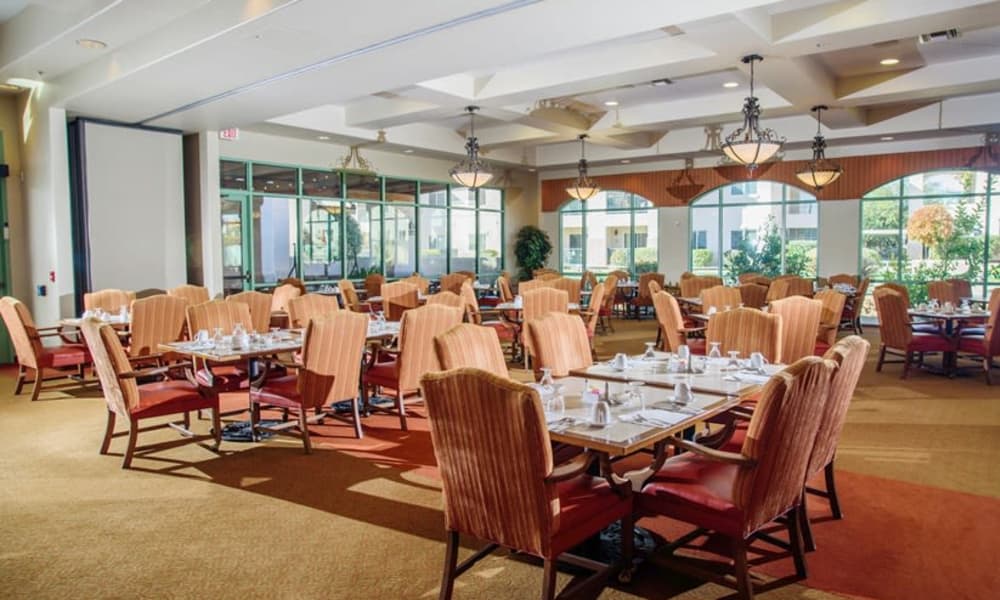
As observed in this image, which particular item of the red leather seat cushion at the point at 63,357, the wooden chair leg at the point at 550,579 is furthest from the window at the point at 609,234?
the wooden chair leg at the point at 550,579

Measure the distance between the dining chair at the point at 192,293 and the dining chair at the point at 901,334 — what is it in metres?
8.00

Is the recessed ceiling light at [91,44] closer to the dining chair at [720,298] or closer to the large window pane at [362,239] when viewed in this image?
the large window pane at [362,239]

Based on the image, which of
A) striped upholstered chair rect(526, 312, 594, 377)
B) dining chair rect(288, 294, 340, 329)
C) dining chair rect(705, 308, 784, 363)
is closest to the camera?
striped upholstered chair rect(526, 312, 594, 377)

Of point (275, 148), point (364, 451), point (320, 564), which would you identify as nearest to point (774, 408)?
point (320, 564)

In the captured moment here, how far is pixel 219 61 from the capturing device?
245 inches

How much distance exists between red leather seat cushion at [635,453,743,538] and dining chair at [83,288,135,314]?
22.6ft

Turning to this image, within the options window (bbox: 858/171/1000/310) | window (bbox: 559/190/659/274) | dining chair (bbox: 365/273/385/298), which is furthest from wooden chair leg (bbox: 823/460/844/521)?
window (bbox: 559/190/659/274)

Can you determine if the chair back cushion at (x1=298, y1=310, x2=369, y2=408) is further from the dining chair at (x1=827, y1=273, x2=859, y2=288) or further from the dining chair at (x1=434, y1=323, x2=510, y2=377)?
the dining chair at (x1=827, y1=273, x2=859, y2=288)

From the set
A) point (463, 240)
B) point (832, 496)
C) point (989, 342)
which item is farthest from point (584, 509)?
point (463, 240)

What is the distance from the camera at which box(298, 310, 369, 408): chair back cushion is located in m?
4.93

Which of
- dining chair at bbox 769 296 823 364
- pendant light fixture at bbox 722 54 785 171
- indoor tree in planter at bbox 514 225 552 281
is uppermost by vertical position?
pendant light fixture at bbox 722 54 785 171

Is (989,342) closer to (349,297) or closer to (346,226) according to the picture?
(349,297)

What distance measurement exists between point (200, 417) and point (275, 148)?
6.41 metres

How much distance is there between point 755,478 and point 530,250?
13.6 m
